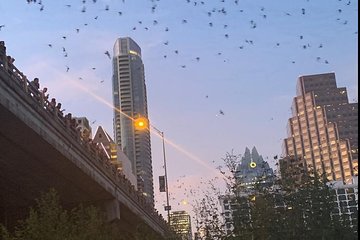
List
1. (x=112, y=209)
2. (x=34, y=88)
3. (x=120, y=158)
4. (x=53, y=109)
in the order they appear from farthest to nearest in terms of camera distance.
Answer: (x=120, y=158), (x=112, y=209), (x=53, y=109), (x=34, y=88)

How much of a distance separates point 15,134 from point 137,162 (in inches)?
6713

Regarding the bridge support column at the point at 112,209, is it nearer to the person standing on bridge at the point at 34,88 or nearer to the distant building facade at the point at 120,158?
the person standing on bridge at the point at 34,88

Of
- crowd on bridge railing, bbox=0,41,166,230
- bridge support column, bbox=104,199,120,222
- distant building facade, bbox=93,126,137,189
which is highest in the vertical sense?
distant building facade, bbox=93,126,137,189

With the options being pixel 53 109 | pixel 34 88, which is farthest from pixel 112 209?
pixel 34 88

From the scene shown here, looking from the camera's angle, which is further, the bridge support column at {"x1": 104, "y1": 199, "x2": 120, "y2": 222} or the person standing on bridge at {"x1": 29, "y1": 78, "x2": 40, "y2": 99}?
the bridge support column at {"x1": 104, "y1": 199, "x2": 120, "y2": 222}

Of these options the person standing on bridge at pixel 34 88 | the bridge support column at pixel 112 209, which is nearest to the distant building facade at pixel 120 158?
the bridge support column at pixel 112 209

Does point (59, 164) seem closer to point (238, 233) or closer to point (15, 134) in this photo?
point (15, 134)

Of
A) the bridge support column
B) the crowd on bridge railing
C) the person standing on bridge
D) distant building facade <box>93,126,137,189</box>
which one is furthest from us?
distant building facade <box>93,126,137,189</box>

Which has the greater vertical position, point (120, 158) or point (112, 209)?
point (120, 158)

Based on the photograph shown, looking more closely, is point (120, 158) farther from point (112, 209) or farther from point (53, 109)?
point (53, 109)

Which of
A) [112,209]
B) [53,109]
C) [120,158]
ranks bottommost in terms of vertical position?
[112,209]

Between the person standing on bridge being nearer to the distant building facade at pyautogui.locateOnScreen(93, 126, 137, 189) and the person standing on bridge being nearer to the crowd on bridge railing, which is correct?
the crowd on bridge railing

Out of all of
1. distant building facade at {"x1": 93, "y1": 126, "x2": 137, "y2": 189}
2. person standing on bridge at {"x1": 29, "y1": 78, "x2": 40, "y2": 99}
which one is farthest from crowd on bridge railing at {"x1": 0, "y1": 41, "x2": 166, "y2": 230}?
distant building facade at {"x1": 93, "y1": 126, "x2": 137, "y2": 189}

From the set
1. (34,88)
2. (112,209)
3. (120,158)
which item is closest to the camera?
(34,88)
